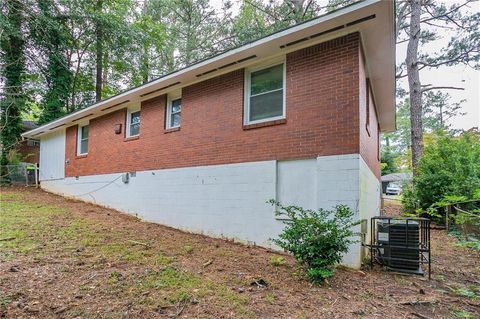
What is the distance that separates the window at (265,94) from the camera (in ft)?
21.3

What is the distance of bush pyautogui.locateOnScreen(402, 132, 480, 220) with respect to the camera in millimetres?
9750

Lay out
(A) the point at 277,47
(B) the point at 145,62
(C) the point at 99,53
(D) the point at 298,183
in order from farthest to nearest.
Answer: (B) the point at 145,62 → (C) the point at 99,53 → (A) the point at 277,47 → (D) the point at 298,183

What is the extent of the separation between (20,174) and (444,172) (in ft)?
69.1

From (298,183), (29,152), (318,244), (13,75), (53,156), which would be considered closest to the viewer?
(318,244)

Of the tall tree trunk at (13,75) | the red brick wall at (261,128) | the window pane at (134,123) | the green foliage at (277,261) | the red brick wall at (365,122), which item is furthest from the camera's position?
the tall tree trunk at (13,75)

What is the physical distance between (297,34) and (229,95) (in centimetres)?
234

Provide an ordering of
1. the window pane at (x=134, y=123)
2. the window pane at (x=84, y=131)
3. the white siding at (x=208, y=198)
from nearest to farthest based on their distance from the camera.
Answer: the white siding at (x=208, y=198) < the window pane at (x=134, y=123) < the window pane at (x=84, y=131)

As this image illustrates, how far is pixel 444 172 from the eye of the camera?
35.0ft

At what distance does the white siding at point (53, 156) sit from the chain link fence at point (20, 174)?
0.94 meters

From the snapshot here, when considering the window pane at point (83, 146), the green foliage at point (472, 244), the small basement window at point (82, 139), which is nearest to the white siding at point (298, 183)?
the green foliage at point (472, 244)

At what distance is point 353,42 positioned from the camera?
5.45 m

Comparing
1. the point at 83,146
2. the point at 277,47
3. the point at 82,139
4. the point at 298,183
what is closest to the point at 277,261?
the point at 298,183

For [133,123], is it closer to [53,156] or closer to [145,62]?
[53,156]

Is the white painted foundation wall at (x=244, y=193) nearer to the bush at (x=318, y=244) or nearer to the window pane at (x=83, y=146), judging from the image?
the bush at (x=318, y=244)
